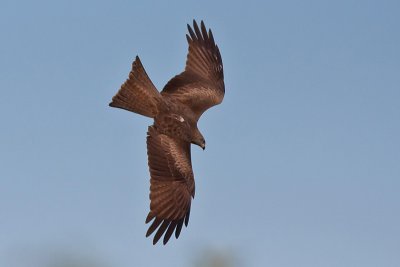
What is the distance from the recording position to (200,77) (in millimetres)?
20047

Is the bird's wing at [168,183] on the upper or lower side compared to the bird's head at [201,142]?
lower

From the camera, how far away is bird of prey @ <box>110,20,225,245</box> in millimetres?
16672

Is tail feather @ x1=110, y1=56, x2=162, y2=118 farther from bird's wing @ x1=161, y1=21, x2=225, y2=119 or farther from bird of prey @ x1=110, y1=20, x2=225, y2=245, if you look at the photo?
bird's wing @ x1=161, y1=21, x2=225, y2=119

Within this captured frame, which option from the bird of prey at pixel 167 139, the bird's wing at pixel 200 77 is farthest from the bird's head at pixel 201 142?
the bird's wing at pixel 200 77

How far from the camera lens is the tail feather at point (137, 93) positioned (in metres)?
16.8

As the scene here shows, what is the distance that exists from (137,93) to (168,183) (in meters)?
1.91

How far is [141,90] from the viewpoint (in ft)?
55.5

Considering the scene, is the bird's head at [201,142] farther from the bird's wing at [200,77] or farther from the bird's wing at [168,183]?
the bird's wing at [200,77]

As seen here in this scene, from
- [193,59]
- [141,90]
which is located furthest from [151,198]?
[193,59]

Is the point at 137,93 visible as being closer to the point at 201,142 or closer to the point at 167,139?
the point at 167,139

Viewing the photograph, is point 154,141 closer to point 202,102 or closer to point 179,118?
point 179,118

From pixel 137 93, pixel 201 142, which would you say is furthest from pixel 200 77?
pixel 137 93

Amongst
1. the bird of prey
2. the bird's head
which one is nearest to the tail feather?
the bird of prey

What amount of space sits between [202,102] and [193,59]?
5.96 ft
